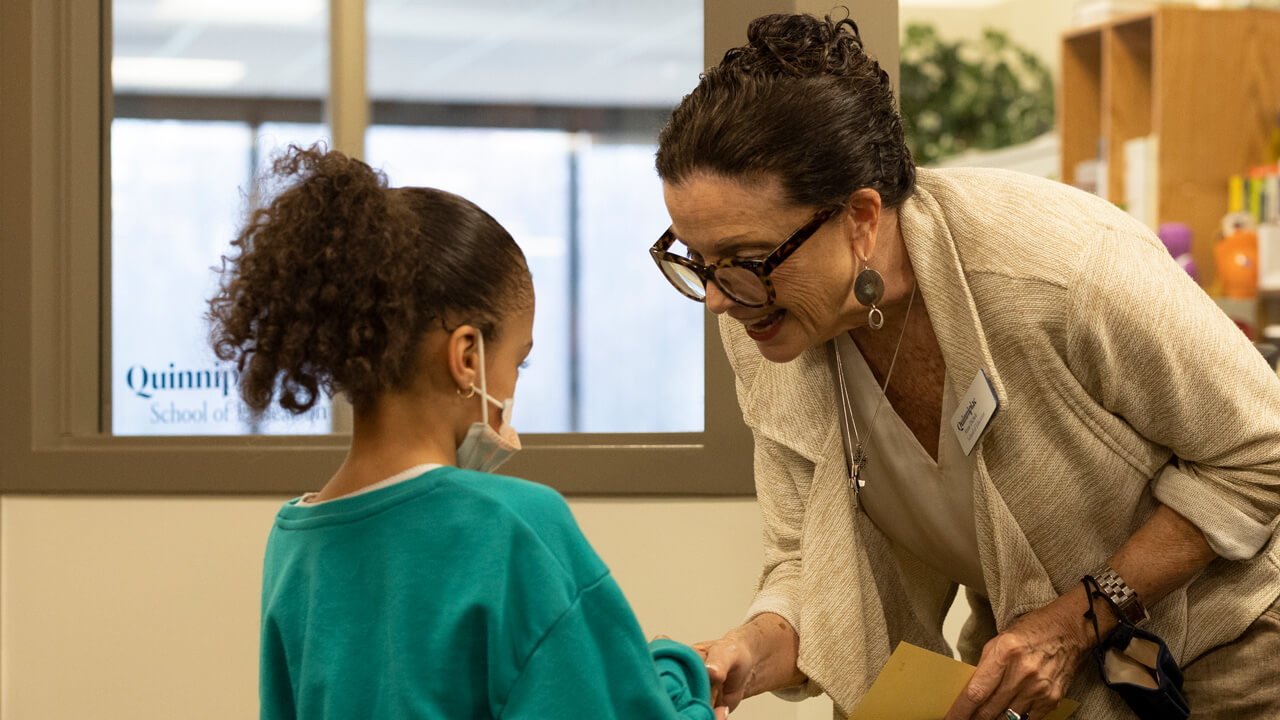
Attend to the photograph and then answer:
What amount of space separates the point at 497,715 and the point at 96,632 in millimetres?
1446

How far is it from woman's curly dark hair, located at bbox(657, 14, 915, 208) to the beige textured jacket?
119 millimetres

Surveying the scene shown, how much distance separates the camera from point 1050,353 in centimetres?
134

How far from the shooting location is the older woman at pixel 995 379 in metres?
1.31

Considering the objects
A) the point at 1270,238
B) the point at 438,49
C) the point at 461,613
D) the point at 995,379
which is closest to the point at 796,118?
the point at 995,379

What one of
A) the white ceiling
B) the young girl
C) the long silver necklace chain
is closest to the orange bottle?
the white ceiling

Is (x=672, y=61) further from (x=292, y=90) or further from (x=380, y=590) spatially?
(x=380, y=590)

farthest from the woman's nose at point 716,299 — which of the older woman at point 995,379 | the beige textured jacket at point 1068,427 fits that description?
the beige textured jacket at point 1068,427

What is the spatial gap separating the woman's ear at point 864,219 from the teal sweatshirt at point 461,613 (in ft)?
1.93

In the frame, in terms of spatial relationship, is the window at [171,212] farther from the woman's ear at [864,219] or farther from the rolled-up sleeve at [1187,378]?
the rolled-up sleeve at [1187,378]

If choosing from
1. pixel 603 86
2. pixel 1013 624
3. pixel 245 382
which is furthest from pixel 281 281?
pixel 603 86

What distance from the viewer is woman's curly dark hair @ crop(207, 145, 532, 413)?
3.12 ft

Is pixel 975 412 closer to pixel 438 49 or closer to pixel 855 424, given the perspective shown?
pixel 855 424

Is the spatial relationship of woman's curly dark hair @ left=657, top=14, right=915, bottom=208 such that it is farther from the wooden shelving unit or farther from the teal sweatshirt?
the wooden shelving unit

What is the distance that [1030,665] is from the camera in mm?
1355
